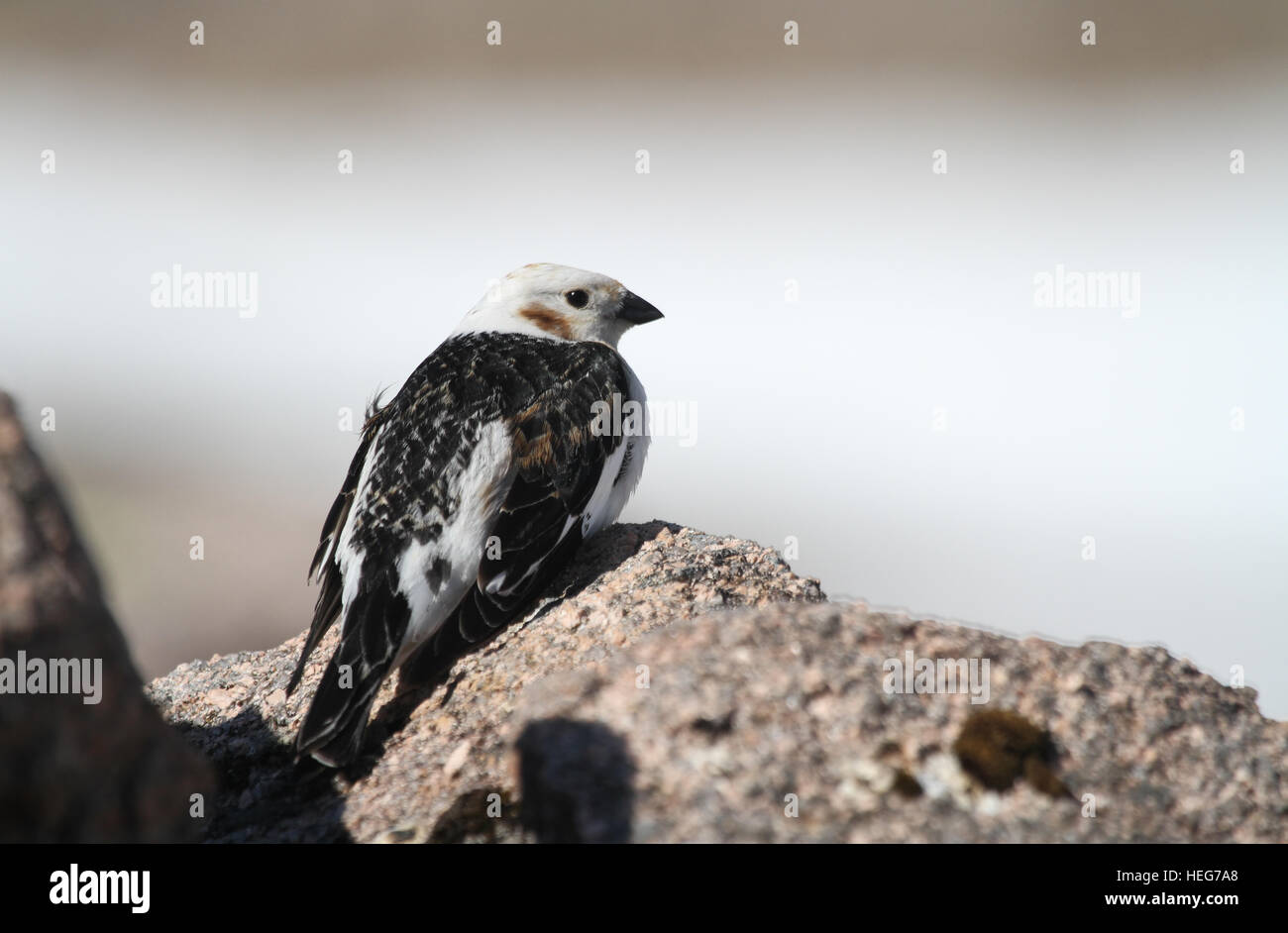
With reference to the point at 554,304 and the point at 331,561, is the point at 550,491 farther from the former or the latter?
the point at 554,304

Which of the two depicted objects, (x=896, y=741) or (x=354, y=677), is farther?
(x=354, y=677)

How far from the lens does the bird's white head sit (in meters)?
5.84

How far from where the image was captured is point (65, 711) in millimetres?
2402

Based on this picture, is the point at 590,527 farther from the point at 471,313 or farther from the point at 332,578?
the point at 471,313

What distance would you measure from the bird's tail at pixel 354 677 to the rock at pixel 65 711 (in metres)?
1.07

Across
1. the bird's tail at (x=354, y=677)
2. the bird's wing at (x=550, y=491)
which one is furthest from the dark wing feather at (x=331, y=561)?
the bird's wing at (x=550, y=491)

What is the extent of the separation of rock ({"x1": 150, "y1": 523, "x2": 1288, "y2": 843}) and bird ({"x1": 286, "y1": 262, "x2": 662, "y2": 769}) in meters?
0.35

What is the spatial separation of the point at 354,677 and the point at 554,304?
107 inches

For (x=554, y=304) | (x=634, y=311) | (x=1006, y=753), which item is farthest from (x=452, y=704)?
(x=634, y=311)

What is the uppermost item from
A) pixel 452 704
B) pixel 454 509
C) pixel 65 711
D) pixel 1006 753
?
pixel 454 509

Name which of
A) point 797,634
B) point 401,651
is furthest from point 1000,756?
point 401,651

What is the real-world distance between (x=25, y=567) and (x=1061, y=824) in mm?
2786

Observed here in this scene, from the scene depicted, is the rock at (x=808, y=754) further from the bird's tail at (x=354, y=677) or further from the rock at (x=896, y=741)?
the bird's tail at (x=354, y=677)
